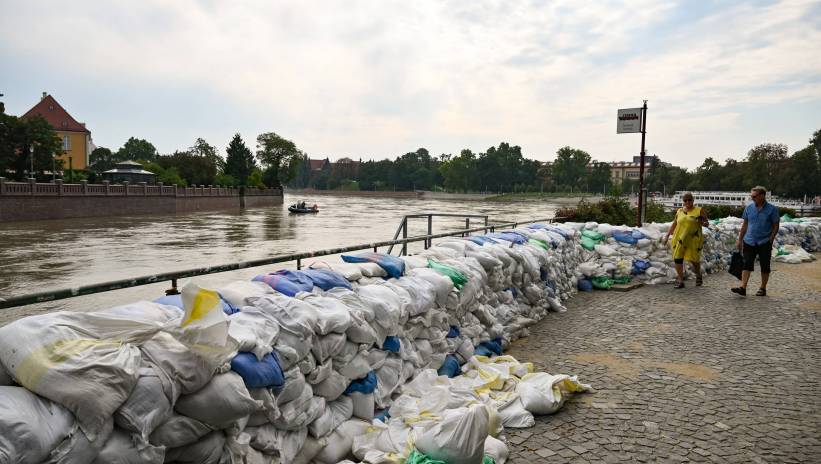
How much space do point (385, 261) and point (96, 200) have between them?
44.5 meters

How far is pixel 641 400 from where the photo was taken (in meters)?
3.70

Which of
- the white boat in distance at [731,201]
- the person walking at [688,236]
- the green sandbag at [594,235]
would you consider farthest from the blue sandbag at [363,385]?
the white boat in distance at [731,201]

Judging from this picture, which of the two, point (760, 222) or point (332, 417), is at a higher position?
point (760, 222)

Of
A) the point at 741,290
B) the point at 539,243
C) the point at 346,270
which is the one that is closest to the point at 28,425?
the point at 346,270

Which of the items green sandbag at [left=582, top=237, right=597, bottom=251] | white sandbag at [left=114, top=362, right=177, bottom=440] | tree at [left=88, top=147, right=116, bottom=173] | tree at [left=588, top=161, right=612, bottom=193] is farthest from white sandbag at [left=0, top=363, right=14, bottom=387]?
tree at [left=88, top=147, right=116, bottom=173]

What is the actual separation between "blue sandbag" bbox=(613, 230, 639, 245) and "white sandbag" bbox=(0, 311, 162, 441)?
8.28 m

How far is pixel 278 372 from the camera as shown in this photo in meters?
2.40

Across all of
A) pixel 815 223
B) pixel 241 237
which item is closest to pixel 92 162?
pixel 241 237

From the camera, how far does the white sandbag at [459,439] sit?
2562mm

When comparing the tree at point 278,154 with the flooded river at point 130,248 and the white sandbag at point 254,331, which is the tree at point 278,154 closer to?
the flooded river at point 130,248

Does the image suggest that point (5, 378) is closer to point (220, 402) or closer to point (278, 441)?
point (220, 402)

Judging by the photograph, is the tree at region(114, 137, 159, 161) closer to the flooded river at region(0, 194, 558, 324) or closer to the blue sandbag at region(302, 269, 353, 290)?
the flooded river at region(0, 194, 558, 324)

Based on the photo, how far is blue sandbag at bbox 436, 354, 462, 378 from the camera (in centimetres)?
402

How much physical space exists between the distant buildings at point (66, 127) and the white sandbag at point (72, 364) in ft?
280
